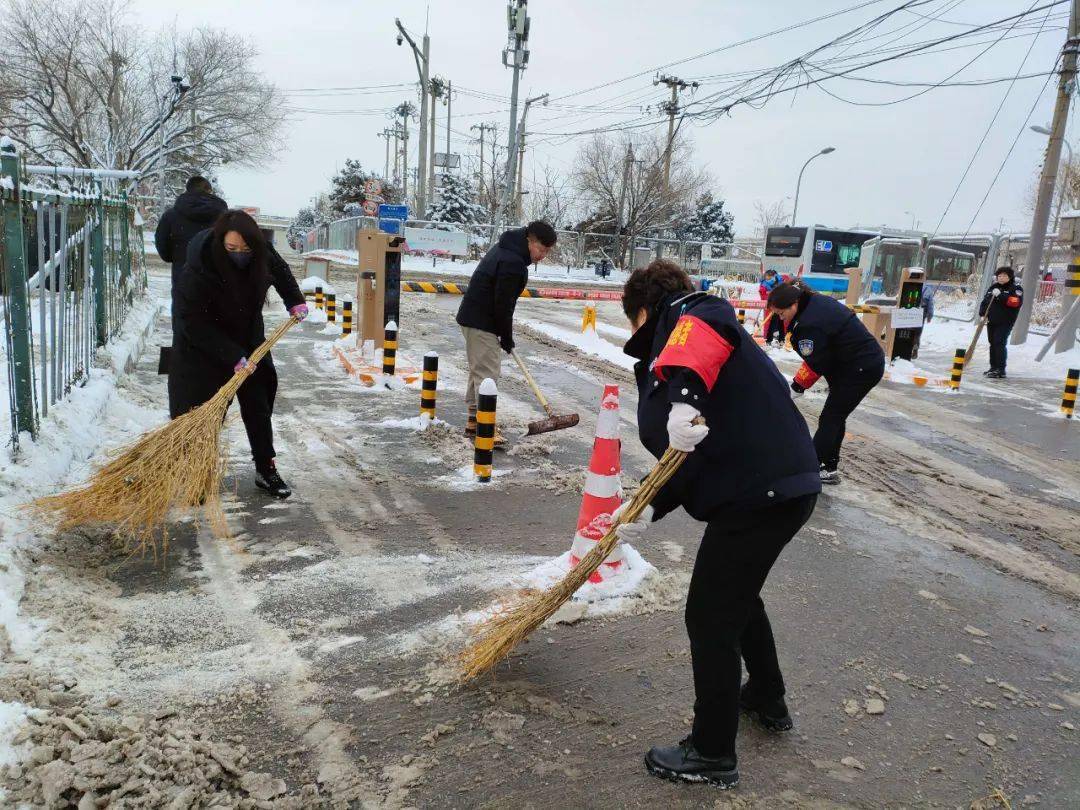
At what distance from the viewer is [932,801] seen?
2607 millimetres

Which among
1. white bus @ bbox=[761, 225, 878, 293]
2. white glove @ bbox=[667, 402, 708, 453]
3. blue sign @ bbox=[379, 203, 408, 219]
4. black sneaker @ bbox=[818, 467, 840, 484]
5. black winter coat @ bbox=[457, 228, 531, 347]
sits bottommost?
black sneaker @ bbox=[818, 467, 840, 484]

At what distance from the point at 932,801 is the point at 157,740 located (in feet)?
8.91

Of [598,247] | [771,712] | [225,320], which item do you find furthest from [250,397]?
[598,247]

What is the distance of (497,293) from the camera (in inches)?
250

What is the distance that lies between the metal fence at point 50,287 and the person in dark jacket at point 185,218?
0.70m

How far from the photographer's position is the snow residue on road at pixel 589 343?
1229cm

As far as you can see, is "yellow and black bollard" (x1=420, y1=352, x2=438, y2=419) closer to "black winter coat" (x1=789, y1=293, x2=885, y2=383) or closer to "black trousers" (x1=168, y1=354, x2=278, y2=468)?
"black trousers" (x1=168, y1=354, x2=278, y2=468)

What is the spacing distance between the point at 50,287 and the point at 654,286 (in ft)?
15.3

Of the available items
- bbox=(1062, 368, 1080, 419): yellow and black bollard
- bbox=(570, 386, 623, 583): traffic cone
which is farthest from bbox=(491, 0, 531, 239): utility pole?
bbox=(570, 386, 623, 583): traffic cone

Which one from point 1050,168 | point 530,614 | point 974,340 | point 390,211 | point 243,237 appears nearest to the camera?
point 530,614

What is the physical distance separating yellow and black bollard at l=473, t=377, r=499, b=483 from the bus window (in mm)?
27418

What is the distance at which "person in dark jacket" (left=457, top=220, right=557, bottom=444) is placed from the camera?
628cm

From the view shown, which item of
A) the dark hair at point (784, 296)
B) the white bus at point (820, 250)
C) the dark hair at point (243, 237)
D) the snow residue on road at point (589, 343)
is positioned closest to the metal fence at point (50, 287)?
the dark hair at point (243, 237)

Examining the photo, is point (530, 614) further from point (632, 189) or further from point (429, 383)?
point (632, 189)
